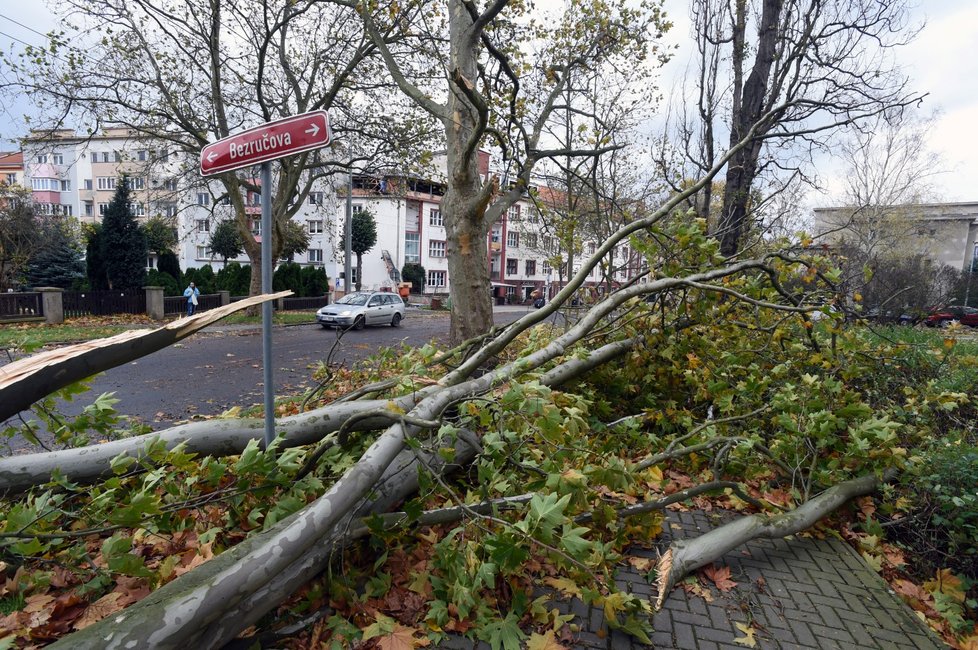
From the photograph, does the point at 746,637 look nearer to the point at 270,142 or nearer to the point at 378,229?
the point at 270,142

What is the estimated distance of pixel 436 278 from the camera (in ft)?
174

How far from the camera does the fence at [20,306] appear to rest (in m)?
16.8

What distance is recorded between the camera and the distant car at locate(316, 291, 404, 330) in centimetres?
1967

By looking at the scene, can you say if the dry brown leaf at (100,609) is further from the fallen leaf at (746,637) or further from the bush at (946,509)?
the bush at (946,509)

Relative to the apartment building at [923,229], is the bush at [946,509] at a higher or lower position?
lower

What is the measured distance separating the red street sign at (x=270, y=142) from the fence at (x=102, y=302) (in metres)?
20.0

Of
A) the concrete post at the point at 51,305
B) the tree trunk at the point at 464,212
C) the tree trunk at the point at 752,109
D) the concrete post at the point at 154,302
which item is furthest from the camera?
the concrete post at the point at 154,302

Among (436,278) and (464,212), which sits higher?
(464,212)

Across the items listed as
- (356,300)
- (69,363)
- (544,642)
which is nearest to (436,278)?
(356,300)

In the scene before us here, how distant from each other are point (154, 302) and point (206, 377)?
43.7 feet

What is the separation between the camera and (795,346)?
466 cm

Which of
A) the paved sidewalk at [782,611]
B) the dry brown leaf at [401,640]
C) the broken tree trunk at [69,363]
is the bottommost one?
the paved sidewalk at [782,611]

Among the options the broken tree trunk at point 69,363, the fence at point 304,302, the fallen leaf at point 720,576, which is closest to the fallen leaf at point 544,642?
the fallen leaf at point 720,576

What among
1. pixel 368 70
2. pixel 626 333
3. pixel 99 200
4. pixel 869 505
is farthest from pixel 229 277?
pixel 99 200
